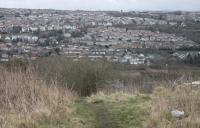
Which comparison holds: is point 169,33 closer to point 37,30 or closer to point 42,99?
point 37,30

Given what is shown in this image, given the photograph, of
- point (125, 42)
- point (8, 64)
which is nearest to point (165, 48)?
point (125, 42)

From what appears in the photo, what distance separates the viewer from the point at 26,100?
324 inches

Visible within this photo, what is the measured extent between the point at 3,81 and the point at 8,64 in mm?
2538

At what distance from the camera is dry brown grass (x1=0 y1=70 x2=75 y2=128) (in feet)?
24.0

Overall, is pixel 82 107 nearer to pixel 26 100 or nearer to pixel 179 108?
pixel 26 100

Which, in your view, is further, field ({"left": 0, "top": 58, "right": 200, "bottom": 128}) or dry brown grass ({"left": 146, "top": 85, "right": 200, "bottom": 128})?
field ({"left": 0, "top": 58, "right": 200, "bottom": 128})

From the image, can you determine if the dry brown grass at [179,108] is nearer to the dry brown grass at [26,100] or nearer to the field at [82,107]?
the field at [82,107]

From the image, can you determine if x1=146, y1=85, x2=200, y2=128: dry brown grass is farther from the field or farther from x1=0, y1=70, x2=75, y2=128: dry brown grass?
x1=0, y1=70, x2=75, y2=128: dry brown grass

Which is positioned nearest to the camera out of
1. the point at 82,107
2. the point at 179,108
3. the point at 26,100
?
the point at 179,108

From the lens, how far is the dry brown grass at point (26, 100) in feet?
24.0

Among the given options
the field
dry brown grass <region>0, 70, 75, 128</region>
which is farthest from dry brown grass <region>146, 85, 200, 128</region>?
dry brown grass <region>0, 70, 75, 128</region>

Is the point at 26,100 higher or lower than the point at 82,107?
higher

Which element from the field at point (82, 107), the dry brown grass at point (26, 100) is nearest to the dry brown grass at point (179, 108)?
the field at point (82, 107)

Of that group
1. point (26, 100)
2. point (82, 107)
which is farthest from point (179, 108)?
point (26, 100)
